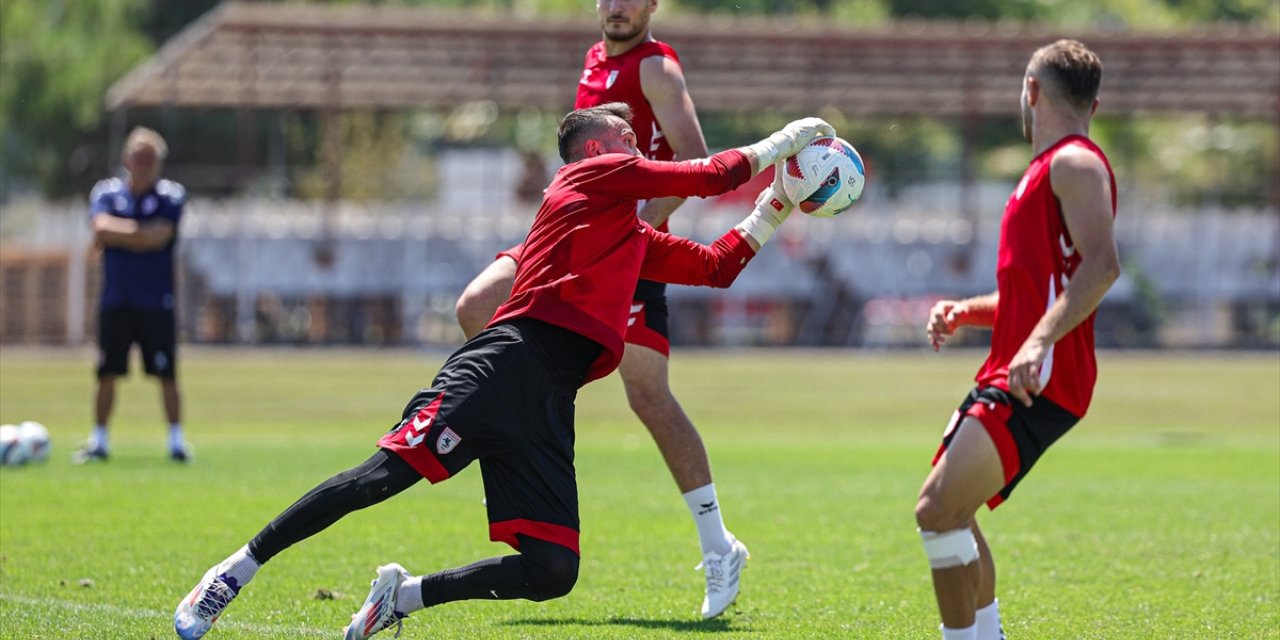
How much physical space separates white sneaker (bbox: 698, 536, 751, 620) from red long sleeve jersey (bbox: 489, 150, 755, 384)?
1538 mm

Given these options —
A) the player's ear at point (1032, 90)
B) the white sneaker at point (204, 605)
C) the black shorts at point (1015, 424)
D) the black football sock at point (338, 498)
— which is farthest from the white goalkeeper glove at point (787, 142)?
the white sneaker at point (204, 605)

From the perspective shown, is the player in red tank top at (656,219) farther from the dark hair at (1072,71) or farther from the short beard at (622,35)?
the dark hair at (1072,71)

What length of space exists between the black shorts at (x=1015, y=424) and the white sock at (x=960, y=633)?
420 mm

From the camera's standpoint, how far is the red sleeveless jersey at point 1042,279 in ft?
18.6

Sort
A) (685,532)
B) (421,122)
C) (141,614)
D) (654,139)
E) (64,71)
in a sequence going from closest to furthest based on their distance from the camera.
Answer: (141,614) < (654,139) < (685,532) < (64,71) < (421,122)

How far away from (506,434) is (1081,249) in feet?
6.72

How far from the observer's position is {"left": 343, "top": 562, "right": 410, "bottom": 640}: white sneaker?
20.7 feet

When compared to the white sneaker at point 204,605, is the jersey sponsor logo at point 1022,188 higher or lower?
higher

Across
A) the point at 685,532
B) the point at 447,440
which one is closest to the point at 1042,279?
the point at 447,440

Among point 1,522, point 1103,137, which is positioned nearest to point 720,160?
point 1,522

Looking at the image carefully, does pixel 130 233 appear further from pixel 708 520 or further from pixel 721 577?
pixel 721 577

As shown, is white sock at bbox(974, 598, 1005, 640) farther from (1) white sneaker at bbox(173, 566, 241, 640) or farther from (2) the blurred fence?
(2) the blurred fence

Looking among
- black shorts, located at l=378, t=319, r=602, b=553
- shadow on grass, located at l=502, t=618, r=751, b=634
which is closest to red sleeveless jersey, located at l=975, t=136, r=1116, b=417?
black shorts, located at l=378, t=319, r=602, b=553

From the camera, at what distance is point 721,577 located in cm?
767
